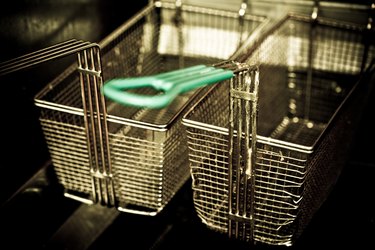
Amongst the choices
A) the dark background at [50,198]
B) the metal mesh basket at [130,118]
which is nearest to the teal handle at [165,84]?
the metal mesh basket at [130,118]

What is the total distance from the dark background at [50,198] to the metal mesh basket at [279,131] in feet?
0.39

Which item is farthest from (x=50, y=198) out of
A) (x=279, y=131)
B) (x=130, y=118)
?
(x=279, y=131)

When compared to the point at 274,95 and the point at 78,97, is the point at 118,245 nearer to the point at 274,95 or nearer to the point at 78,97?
the point at 78,97

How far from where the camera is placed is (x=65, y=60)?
2172mm

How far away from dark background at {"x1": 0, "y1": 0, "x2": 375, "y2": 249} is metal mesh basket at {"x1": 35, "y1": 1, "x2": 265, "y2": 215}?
8cm

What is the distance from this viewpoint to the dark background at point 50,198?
1.93 m

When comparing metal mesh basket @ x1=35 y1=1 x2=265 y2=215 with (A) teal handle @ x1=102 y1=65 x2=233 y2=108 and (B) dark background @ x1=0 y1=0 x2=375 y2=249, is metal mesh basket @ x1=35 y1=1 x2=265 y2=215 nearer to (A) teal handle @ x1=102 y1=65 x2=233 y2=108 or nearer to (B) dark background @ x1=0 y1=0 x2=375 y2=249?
(B) dark background @ x1=0 y1=0 x2=375 y2=249

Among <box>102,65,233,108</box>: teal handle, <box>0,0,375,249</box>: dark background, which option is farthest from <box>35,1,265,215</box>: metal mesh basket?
<box>102,65,233,108</box>: teal handle

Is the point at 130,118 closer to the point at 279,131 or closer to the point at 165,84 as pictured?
the point at 279,131

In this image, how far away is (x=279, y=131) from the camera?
8.09 ft

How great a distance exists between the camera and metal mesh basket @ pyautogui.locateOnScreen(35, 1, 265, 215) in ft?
5.80

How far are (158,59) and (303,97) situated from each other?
640 millimetres

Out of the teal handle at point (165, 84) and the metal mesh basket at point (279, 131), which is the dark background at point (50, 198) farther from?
the teal handle at point (165, 84)

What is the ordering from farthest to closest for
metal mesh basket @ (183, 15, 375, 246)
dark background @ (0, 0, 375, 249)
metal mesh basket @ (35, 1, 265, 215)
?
dark background @ (0, 0, 375, 249), metal mesh basket @ (35, 1, 265, 215), metal mesh basket @ (183, 15, 375, 246)
